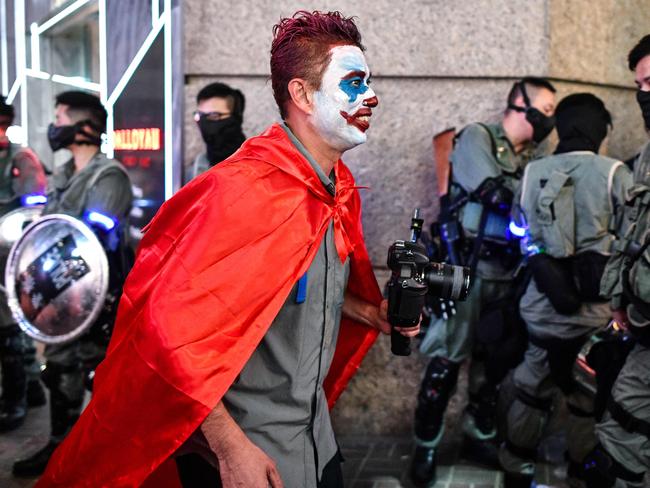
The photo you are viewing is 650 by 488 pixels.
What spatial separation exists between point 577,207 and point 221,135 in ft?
6.87

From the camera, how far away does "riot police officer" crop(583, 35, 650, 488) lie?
9.66ft

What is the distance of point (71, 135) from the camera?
4469mm

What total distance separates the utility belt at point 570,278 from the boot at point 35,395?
3.76 metres

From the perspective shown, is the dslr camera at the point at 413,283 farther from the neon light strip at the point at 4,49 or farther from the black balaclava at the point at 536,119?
the neon light strip at the point at 4,49

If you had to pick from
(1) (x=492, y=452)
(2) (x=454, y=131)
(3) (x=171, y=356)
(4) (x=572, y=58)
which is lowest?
(1) (x=492, y=452)

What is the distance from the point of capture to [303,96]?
2.19 metres

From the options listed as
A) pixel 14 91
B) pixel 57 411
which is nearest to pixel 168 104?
pixel 57 411

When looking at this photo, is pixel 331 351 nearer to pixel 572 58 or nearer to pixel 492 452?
pixel 492 452

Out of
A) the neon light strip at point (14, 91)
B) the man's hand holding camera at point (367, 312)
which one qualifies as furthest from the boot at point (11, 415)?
the neon light strip at point (14, 91)

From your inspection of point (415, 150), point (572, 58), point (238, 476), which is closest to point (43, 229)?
point (415, 150)

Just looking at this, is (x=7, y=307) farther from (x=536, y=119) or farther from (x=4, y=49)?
(x=4, y=49)

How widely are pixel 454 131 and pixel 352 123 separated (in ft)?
8.15

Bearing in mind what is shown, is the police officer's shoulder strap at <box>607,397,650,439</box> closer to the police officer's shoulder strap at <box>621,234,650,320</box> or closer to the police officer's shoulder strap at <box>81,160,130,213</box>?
the police officer's shoulder strap at <box>621,234,650,320</box>

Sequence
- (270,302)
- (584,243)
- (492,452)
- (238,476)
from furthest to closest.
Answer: (492,452) < (584,243) < (270,302) < (238,476)
